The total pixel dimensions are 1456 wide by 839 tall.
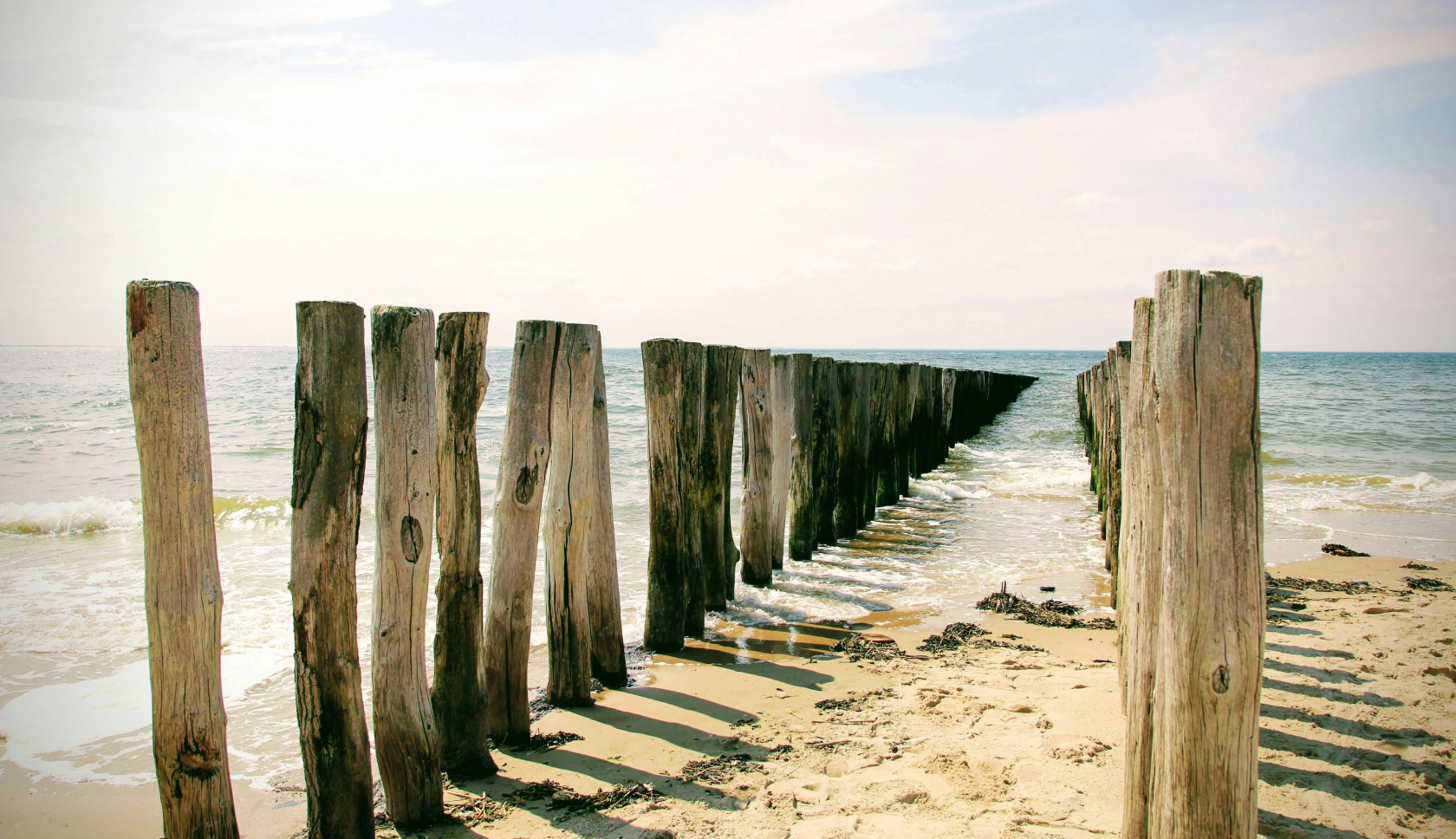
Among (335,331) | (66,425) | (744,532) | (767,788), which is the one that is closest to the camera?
(335,331)

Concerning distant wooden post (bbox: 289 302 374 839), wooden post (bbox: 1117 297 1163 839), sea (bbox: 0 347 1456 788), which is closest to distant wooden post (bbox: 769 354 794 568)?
sea (bbox: 0 347 1456 788)

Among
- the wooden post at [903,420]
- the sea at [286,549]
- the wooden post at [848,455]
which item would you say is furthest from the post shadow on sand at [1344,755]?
the wooden post at [903,420]

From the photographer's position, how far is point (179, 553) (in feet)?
8.18

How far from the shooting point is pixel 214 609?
2.58 metres

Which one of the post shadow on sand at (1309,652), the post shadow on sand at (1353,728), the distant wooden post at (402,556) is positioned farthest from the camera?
the post shadow on sand at (1309,652)

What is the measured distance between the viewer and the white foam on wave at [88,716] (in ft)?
11.9

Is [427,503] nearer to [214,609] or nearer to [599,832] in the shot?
[214,609]

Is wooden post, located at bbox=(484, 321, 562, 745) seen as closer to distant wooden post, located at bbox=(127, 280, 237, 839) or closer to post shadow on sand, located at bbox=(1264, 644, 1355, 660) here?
distant wooden post, located at bbox=(127, 280, 237, 839)

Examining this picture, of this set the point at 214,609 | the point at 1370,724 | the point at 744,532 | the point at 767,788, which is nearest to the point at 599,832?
the point at 767,788

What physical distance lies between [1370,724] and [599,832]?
338 centimetres

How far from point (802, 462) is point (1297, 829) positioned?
5.00m

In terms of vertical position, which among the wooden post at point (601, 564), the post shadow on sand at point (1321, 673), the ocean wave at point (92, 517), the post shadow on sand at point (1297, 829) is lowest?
the ocean wave at point (92, 517)

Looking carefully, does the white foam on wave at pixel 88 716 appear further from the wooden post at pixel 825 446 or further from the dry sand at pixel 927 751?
the wooden post at pixel 825 446

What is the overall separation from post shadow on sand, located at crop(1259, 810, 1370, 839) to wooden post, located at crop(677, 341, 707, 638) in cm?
307
